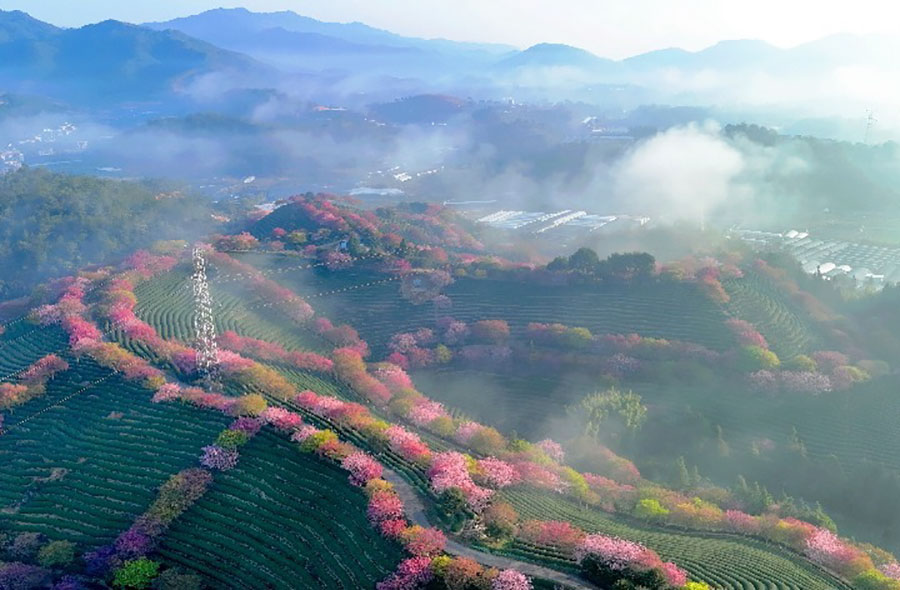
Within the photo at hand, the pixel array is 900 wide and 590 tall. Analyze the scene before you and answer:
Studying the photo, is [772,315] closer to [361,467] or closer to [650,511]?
[650,511]

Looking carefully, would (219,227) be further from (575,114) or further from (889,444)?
(575,114)

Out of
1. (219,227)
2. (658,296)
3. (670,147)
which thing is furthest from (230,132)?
(658,296)

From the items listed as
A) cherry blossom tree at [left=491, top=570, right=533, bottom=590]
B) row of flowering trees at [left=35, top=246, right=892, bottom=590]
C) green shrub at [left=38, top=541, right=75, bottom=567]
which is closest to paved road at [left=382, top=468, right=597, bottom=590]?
cherry blossom tree at [left=491, top=570, right=533, bottom=590]

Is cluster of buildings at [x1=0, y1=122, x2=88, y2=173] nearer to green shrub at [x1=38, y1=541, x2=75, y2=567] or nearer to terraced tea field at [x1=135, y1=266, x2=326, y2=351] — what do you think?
terraced tea field at [x1=135, y1=266, x2=326, y2=351]

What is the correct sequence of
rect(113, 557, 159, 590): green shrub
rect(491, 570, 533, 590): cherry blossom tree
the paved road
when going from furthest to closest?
rect(113, 557, 159, 590): green shrub, the paved road, rect(491, 570, 533, 590): cherry blossom tree

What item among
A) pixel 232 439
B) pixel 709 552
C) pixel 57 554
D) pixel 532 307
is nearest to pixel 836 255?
pixel 532 307

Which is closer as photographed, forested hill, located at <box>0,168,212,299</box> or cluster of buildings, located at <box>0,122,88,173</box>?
forested hill, located at <box>0,168,212,299</box>

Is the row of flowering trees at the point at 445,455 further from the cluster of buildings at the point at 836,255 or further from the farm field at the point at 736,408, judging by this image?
the cluster of buildings at the point at 836,255
